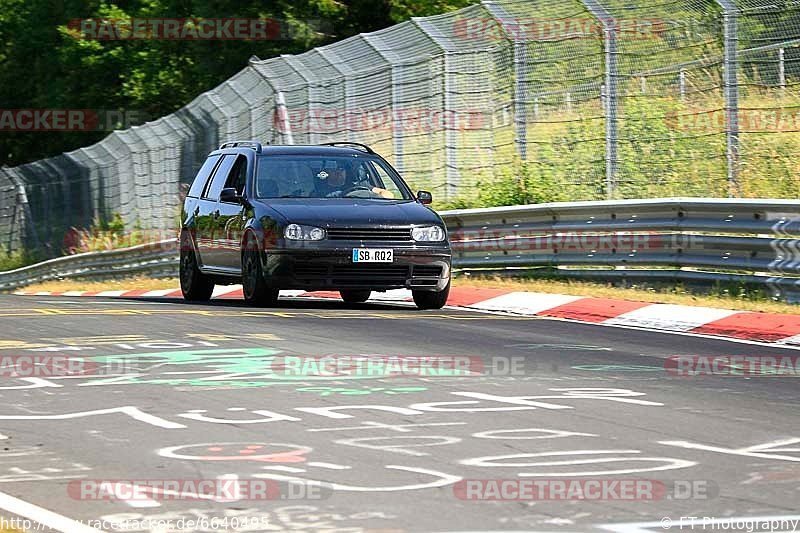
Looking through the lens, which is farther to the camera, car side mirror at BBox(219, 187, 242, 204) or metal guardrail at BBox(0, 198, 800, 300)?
car side mirror at BBox(219, 187, 242, 204)

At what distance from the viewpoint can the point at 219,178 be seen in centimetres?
1820

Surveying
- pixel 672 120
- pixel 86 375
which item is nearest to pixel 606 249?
pixel 672 120

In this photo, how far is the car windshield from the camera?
55.5 ft

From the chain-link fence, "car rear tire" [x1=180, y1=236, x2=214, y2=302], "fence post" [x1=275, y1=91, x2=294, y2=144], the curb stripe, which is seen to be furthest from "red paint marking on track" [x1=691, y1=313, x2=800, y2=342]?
"fence post" [x1=275, y1=91, x2=294, y2=144]

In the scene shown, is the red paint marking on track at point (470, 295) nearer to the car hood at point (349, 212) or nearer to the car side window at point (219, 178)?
the car hood at point (349, 212)

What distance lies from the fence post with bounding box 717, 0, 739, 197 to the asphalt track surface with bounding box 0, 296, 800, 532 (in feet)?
15.7

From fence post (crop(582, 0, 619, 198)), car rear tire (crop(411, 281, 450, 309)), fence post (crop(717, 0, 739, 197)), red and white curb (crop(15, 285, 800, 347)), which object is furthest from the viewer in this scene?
fence post (crop(582, 0, 619, 198))

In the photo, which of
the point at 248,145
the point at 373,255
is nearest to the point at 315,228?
the point at 373,255

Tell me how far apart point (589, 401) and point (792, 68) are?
375 inches

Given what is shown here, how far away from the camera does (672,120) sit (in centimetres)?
1938

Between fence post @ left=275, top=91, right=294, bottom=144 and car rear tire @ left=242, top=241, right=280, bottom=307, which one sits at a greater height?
fence post @ left=275, top=91, right=294, bottom=144

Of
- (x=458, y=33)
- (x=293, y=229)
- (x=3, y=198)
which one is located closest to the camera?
(x=293, y=229)

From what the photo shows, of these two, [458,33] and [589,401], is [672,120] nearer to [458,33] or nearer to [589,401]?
[458,33]

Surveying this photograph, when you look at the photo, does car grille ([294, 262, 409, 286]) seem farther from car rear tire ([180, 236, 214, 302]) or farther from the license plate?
car rear tire ([180, 236, 214, 302])
